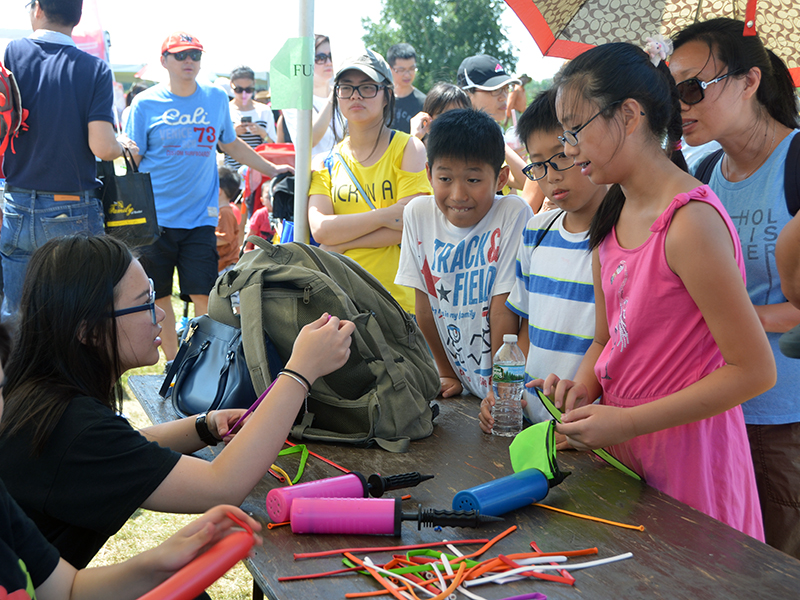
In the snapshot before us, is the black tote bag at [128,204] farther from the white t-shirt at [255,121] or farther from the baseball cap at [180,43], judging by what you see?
the white t-shirt at [255,121]

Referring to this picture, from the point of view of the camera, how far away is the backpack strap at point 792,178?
1.80 meters

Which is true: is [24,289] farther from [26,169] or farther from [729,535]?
[26,169]

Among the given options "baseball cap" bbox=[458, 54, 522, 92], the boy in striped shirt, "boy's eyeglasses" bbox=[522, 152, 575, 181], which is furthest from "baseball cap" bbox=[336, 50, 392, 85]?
"baseball cap" bbox=[458, 54, 522, 92]

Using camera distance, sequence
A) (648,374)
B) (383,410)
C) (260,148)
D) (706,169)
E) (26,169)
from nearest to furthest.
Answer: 1. (648,374)
2. (383,410)
3. (706,169)
4. (26,169)
5. (260,148)

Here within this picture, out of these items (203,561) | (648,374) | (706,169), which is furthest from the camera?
(706,169)

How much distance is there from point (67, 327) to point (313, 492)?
2.08 feet

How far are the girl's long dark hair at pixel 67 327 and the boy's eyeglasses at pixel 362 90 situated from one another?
1.80 meters

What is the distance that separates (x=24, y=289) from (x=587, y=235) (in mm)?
1452

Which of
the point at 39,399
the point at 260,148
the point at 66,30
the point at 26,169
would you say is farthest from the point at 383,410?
the point at 260,148

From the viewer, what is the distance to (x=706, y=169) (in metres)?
2.13

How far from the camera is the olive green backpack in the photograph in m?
1.83

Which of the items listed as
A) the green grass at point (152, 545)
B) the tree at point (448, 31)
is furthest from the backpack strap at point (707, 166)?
the tree at point (448, 31)

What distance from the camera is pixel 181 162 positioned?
4.45 metres

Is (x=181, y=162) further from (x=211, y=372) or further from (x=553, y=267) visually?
(x=553, y=267)
